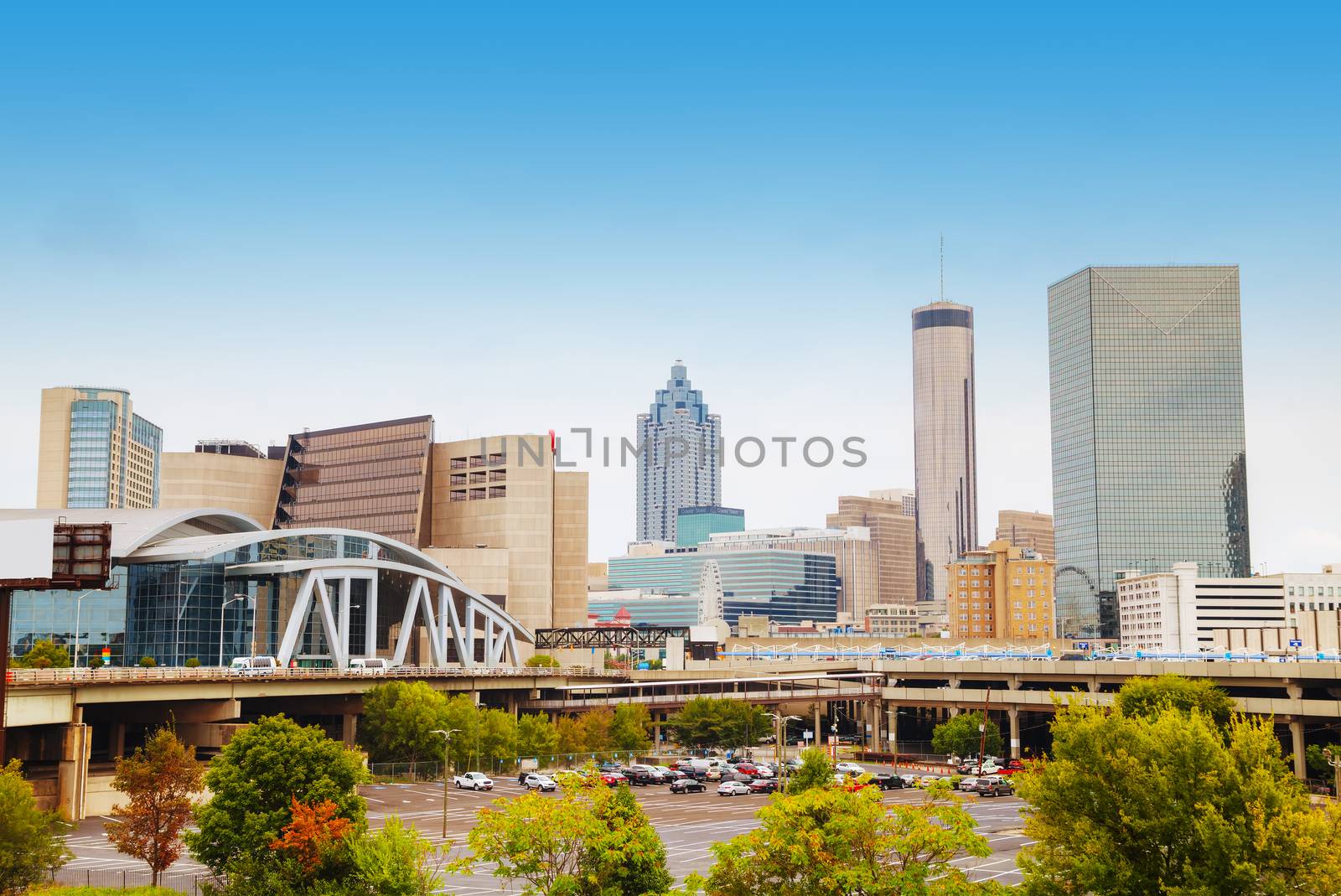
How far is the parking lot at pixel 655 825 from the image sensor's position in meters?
67.8

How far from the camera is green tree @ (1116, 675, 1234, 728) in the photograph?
99.6m

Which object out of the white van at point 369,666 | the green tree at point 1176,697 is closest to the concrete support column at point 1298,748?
the green tree at point 1176,697

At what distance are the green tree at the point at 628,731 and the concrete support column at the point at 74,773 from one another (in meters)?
60.1

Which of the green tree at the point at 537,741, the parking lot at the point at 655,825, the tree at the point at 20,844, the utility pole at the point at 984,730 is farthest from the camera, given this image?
the utility pole at the point at 984,730

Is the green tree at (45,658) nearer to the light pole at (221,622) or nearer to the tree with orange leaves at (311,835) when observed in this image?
the light pole at (221,622)

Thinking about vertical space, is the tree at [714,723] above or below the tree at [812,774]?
below

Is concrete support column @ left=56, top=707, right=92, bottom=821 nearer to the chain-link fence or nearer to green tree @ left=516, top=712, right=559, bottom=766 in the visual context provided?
the chain-link fence

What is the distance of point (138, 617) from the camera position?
461 ft

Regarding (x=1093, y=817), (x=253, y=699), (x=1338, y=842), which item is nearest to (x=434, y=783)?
(x=253, y=699)

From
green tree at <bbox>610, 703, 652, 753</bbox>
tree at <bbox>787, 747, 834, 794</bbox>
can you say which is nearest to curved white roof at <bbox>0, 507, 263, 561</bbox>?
green tree at <bbox>610, 703, 652, 753</bbox>

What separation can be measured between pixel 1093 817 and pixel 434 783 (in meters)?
80.2

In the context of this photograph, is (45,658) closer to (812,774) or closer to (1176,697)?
(812,774)

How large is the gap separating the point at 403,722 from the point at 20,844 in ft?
227

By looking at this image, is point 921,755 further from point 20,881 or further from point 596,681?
point 20,881
